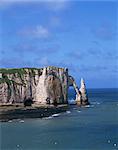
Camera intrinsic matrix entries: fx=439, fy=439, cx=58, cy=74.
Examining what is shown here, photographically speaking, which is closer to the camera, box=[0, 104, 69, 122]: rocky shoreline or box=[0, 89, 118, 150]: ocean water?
box=[0, 89, 118, 150]: ocean water

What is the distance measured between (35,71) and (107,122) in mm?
27464

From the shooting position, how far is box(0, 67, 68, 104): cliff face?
73.7 meters

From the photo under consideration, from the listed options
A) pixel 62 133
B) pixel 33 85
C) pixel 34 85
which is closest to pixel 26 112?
pixel 33 85

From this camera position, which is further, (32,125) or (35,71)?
(35,71)

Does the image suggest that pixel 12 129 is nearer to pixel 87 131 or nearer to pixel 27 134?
pixel 27 134

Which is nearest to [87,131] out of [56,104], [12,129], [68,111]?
[12,129]

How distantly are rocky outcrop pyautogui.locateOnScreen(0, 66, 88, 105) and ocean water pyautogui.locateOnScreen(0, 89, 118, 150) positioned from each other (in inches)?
595

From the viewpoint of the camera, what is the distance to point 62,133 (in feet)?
142

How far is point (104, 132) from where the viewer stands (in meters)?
43.6

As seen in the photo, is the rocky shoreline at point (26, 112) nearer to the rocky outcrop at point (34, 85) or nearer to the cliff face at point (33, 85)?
the rocky outcrop at point (34, 85)

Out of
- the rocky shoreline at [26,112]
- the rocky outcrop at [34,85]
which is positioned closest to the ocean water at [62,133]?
the rocky shoreline at [26,112]

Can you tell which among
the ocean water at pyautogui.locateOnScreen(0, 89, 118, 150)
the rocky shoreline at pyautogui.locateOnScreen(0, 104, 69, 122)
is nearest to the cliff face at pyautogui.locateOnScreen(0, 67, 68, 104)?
the rocky shoreline at pyautogui.locateOnScreen(0, 104, 69, 122)

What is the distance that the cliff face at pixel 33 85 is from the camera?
242 feet

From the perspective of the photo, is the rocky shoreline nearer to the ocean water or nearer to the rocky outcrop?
the ocean water
